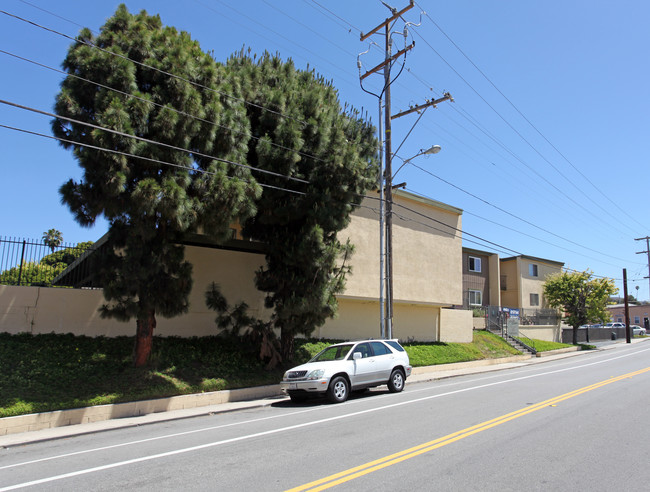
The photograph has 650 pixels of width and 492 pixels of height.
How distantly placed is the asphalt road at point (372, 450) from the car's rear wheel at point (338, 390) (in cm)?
47

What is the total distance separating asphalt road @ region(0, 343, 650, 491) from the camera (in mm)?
5492

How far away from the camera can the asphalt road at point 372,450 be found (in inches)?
216

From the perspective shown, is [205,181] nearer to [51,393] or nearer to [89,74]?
[89,74]

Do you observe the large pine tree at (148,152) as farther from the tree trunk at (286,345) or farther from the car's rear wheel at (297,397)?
the tree trunk at (286,345)

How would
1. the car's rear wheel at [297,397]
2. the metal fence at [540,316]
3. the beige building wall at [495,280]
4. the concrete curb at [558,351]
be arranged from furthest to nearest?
the beige building wall at [495,280]
the metal fence at [540,316]
the concrete curb at [558,351]
the car's rear wheel at [297,397]

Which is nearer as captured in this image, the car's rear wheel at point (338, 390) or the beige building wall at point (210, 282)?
the car's rear wheel at point (338, 390)

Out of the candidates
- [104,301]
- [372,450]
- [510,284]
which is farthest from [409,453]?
[510,284]

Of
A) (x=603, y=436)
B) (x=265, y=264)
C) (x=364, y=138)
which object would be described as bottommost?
(x=603, y=436)

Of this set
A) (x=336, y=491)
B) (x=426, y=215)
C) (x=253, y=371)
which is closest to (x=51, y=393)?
(x=253, y=371)

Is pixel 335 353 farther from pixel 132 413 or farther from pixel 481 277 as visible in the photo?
pixel 481 277

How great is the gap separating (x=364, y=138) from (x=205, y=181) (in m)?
10.6

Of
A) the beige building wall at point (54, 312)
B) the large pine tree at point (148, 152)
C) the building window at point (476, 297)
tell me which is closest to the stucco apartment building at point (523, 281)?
the building window at point (476, 297)

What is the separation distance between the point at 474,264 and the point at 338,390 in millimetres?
32487

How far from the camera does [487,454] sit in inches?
255
